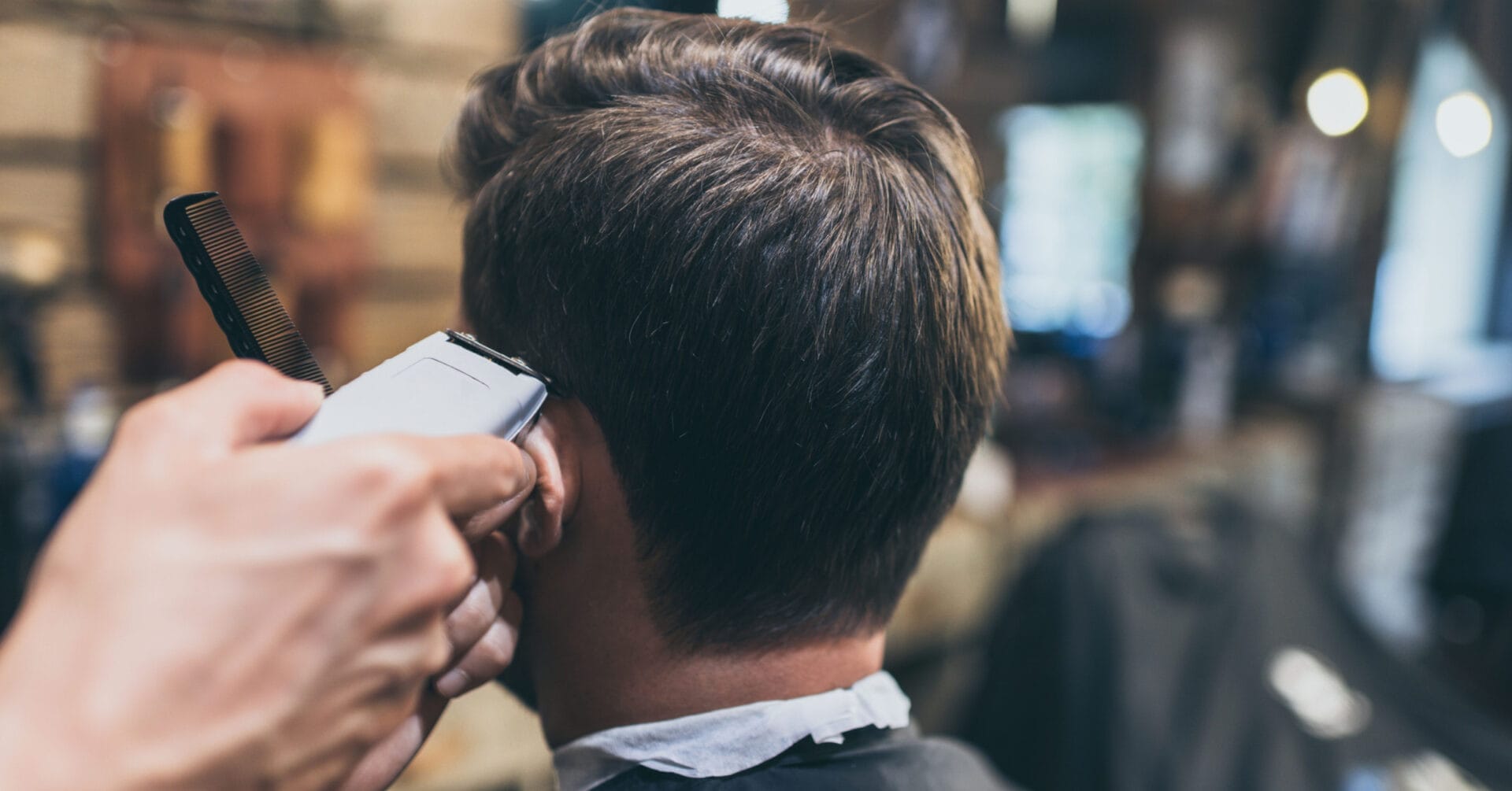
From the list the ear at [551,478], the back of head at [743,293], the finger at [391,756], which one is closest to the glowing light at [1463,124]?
the back of head at [743,293]

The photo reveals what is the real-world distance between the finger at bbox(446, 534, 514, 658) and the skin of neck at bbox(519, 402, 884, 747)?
→ 4 centimetres

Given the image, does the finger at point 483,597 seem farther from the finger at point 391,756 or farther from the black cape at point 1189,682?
the black cape at point 1189,682

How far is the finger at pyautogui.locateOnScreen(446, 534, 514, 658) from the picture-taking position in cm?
68

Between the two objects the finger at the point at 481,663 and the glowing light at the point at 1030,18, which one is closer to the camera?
the finger at the point at 481,663

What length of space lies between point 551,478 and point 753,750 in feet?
1.09

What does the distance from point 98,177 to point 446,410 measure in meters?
1.75

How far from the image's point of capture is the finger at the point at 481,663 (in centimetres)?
71

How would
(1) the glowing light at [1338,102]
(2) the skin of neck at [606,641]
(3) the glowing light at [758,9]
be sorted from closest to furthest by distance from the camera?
(2) the skin of neck at [606,641] < (3) the glowing light at [758,9] < (1) the glowing light at [1338,102]

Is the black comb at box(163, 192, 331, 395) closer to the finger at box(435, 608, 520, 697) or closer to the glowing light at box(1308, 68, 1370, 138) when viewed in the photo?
the finger at box(435, 608, 520, 697)

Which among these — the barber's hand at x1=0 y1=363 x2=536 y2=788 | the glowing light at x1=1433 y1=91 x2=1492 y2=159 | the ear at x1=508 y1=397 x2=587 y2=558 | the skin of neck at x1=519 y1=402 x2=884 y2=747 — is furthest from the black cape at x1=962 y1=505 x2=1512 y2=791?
the glowing light at x1=1433 y1=91 x2=1492 y2=159

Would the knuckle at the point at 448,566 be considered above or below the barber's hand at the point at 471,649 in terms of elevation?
above

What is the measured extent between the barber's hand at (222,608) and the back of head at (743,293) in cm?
31

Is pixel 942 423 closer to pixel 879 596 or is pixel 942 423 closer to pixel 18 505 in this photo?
pixel 879 596

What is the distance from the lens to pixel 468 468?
0.52 meters
